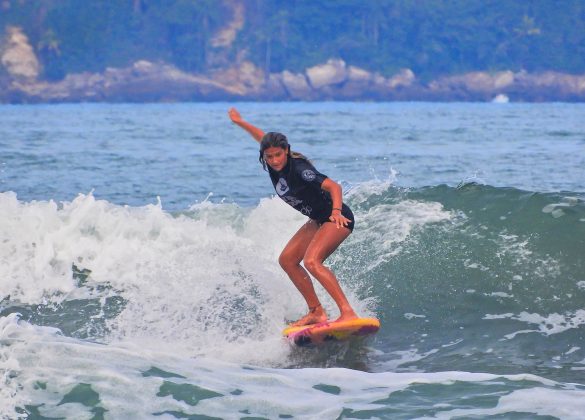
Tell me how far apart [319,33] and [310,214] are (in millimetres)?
109720

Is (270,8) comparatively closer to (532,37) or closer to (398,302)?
(532,37)

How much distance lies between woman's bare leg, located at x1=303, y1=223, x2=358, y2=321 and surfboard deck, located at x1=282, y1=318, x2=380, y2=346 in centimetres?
7

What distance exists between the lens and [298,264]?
7.90 meters

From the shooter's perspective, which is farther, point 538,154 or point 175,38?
point 175,38

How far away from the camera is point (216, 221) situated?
12.0 m

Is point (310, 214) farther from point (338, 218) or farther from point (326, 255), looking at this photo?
point (338, 218)

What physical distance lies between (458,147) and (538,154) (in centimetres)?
415

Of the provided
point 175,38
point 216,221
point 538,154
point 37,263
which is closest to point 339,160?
point 538,154

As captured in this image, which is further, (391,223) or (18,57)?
(18,57)

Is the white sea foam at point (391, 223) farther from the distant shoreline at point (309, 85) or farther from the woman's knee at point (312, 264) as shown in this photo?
the distant shoreline at point (309, 85)

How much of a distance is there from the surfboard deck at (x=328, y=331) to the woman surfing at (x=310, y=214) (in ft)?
0.23

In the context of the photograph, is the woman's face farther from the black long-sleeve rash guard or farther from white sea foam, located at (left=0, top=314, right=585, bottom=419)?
white sea foam, located at (left=0, top=314, right=585, bottom=419)

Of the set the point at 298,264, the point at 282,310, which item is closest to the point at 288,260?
the point at 298,264

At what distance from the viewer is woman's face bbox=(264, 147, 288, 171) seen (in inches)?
290
